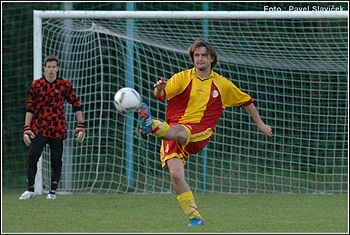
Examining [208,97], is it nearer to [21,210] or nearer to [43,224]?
[43,224]

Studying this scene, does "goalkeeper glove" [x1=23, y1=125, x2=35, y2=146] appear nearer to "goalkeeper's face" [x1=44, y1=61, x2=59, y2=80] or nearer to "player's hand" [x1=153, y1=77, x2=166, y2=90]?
"goalkeeper's face" [x1=44, y1=61, x2=59, y2=80]

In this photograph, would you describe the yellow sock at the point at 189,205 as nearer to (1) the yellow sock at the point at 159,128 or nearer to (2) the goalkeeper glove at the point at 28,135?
(1) the yellow sock at the point at 159,128

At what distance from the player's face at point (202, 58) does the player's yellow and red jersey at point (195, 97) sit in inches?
5.2

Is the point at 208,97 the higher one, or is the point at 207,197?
the point at 208,97

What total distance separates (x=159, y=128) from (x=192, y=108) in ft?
2.22

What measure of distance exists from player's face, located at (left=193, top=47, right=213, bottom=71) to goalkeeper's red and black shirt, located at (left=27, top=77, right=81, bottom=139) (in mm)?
3135

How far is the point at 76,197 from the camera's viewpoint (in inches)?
417

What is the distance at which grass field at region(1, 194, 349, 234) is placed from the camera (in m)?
6.72

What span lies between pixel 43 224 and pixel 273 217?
199 cm

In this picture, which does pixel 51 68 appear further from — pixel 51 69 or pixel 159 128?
pixel 159 128

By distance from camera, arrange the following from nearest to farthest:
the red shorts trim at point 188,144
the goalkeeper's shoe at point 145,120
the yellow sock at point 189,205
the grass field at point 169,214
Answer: the goalkeeper's shoe at point 145,120, the grass field at point 169,214, the yellow sock at point 189,205, the red shorts trim at point 188,144

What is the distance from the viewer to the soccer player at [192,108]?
6.89m

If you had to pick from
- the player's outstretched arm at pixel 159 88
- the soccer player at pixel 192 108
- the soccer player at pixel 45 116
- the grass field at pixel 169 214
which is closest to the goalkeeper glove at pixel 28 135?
the soccer player at pixel 45 116

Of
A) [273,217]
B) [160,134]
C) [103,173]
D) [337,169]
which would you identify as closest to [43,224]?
[160,134]
